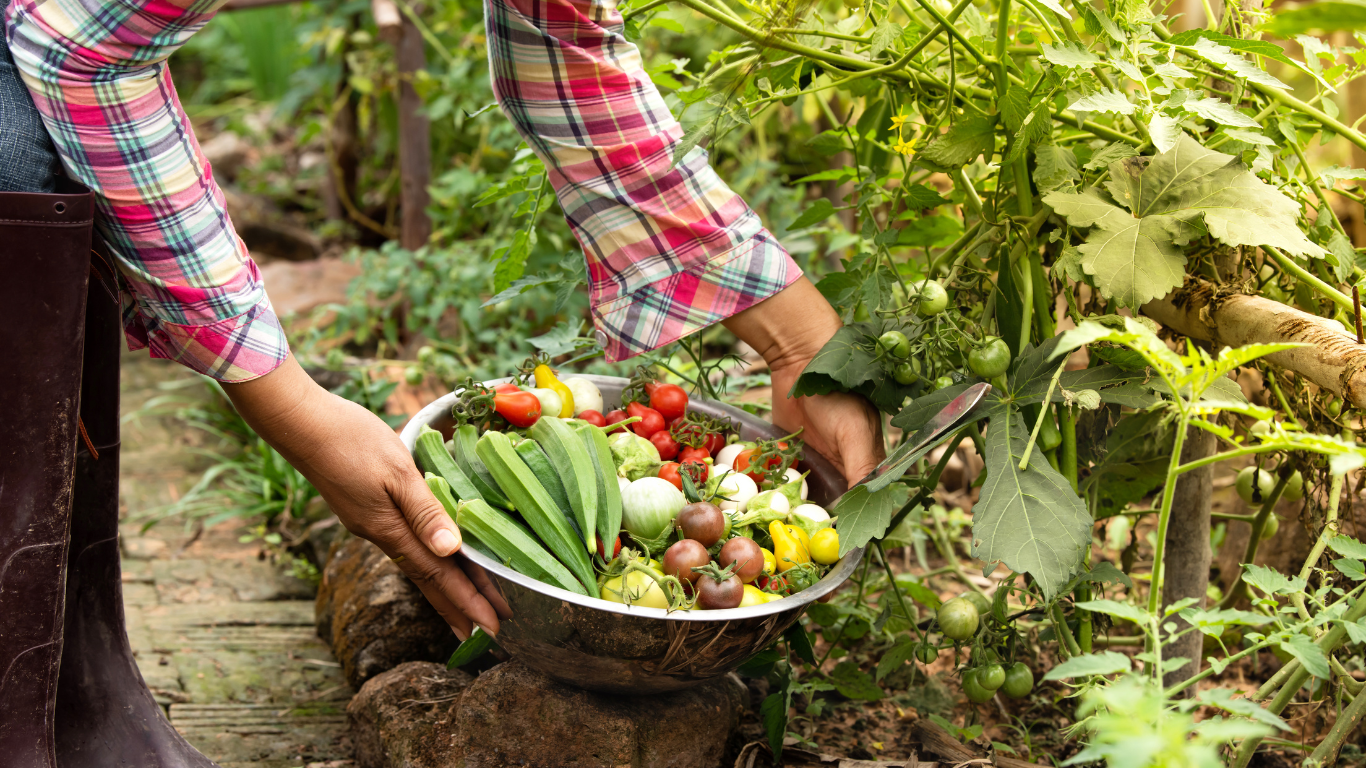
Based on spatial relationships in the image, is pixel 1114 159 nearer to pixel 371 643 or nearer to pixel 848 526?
pixel 848 526

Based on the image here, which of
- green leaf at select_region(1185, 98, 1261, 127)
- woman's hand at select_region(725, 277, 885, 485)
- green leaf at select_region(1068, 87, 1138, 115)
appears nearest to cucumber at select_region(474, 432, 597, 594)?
woman's hand at select_region(725, 277, 885, 485)

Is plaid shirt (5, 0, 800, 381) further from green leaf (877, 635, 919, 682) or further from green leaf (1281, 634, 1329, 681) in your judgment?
green leaf (1281, 634, 1329, 681)

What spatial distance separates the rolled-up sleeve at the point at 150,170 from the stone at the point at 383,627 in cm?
83

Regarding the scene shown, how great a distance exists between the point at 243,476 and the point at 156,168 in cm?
210

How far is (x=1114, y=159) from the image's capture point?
1543 mm

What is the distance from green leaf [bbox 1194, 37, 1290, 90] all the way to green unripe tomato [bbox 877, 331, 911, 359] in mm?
580

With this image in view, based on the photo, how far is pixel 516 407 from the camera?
183cm

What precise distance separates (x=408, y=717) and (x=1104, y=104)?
1.52 metres

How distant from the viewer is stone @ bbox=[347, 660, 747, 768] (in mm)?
1677

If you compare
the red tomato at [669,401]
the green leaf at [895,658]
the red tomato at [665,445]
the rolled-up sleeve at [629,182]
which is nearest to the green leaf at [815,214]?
the rolled-up sleeve at [629,182]

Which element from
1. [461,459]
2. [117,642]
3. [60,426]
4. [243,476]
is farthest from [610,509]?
[243,476]

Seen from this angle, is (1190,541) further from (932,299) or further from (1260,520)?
(932,299)

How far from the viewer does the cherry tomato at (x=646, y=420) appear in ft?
6.27

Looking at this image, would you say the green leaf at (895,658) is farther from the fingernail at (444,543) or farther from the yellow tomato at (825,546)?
the fingernail at (444,543)
